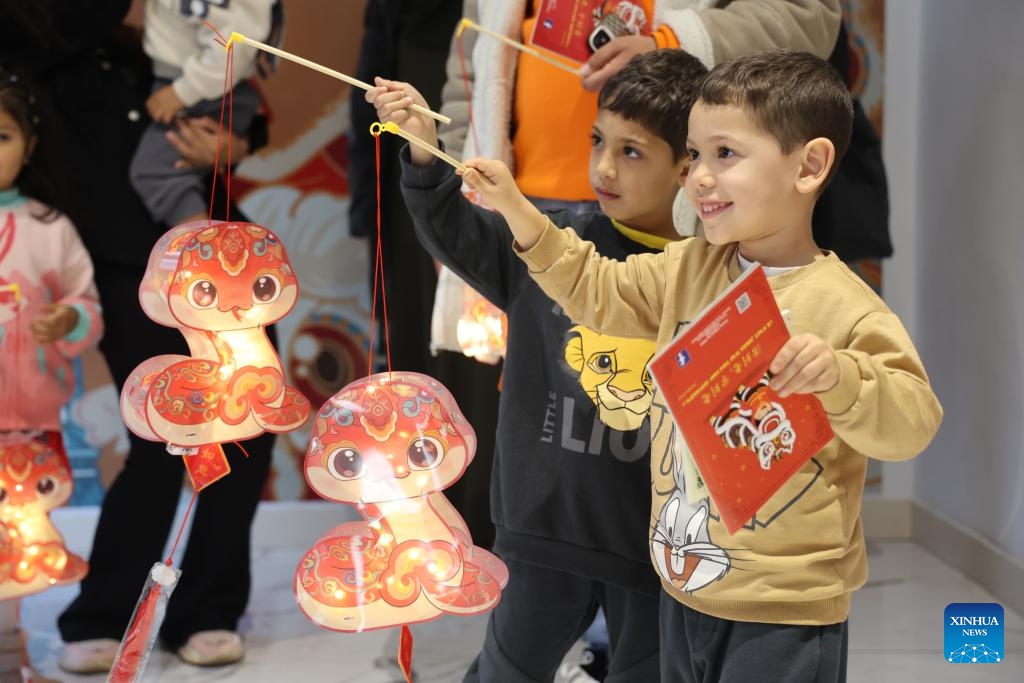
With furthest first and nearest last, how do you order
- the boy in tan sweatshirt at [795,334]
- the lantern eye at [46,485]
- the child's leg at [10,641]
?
the child's leg at [10,641], the lantern eye at [46,485], the boy in tan sweatshirt at [795,334]

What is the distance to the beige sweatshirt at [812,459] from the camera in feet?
3.50

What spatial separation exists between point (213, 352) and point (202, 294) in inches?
2.8

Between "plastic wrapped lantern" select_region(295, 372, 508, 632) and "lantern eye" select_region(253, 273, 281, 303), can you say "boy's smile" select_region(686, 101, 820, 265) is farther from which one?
"lantern eye" select_region(253, 273, 281, 303)

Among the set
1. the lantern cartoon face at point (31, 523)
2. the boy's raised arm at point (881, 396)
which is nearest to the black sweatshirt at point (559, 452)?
the boy's raised arm at point (881, 396)

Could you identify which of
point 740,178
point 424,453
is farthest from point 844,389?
point 424,453

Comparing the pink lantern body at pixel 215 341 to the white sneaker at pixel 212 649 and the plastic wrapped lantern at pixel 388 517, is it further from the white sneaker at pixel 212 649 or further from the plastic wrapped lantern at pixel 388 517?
the white sneaker at pixel 212 649

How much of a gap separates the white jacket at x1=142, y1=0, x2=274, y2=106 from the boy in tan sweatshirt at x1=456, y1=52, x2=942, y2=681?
2.89ft

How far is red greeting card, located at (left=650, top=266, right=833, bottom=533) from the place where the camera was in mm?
1020

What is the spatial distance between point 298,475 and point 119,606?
828 millimetres

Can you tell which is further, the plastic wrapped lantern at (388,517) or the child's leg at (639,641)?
the child's leg at (639,641)

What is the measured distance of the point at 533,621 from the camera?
146 cm

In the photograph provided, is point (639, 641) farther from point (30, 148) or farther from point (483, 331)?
point (30, 148)

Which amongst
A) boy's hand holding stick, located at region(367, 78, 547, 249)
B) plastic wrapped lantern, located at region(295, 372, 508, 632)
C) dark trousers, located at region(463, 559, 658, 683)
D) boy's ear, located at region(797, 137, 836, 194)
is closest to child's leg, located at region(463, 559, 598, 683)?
dark trousers, located at region(463, 559, 658, 683)

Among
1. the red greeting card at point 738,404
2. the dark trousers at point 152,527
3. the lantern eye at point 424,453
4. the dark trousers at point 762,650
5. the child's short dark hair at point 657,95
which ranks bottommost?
the dark trousers at point 152,527
